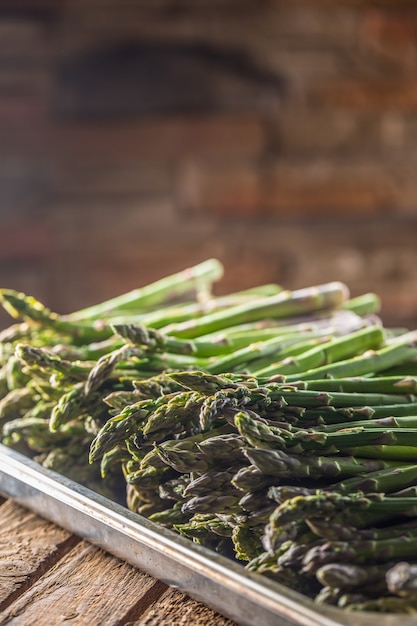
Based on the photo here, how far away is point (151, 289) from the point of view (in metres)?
2.01

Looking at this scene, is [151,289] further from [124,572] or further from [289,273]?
[289,273]

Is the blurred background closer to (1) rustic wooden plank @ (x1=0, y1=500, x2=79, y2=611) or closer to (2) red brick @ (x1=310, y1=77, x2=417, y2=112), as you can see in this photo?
(2) red brick @ (x1=310, y1=77, x2=417, y2=112)

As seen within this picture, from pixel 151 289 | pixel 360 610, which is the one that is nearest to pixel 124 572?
pixel 360 610

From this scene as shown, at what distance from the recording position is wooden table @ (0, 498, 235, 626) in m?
1.11

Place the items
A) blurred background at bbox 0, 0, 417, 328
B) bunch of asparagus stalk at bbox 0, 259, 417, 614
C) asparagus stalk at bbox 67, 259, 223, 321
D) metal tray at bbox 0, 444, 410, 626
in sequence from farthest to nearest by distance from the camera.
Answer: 1. blurred background at bbox 0, 0, 417, 328
2. asparagus stalk at bbox 67, 259, 223, 321
3. bunch of asparagus stalk at bbox 0, 259, 417, 614
4. metal tray at bbox 0, 444, 410, 626

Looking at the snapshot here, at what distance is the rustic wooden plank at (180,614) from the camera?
3.59 feet

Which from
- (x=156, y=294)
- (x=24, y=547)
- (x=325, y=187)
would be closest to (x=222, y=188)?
(x=325, y=187)

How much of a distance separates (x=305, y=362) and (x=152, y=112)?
2.84 metres

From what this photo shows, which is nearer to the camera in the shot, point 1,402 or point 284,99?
point 1,402

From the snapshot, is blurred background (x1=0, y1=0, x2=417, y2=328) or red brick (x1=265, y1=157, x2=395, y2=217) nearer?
blurred background (x1=0, y1=0, x2=417, y2=328)

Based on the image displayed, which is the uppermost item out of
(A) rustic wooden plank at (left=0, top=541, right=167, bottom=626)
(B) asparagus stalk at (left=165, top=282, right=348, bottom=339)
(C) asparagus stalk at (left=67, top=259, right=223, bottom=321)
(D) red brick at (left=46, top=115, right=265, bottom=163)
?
(D) red brick at (left=46, top=115, right=265, bottom=163)

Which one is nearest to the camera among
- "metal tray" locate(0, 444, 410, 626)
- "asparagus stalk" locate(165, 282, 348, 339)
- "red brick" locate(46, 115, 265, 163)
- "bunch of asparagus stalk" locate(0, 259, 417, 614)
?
"metal tray" locate(0, 444, 410, 626)

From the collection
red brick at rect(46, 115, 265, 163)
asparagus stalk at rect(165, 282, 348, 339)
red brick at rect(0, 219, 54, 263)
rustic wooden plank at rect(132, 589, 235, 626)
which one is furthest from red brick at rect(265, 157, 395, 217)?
rustic wooden plank at rect(132, 589, 235, 626)

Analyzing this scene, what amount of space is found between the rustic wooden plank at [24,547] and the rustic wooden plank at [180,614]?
0.73 feet
